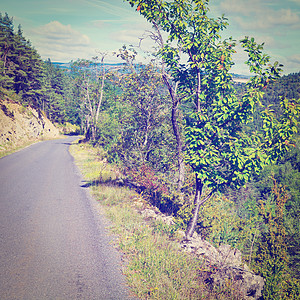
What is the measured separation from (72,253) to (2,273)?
1.42 m

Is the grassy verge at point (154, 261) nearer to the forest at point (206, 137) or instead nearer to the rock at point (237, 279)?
the rock at point (237, 279)

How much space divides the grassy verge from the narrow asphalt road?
1.15ft

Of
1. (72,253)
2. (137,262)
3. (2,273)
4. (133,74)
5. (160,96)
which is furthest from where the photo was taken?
(160,96)

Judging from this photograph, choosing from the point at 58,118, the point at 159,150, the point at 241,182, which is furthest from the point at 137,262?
the point at 58,118

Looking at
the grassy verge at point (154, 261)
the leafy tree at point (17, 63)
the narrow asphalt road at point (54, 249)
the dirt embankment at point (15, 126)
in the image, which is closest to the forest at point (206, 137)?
the grassy verge at point (154, 261)

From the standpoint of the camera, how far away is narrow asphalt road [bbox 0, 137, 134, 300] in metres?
3.89

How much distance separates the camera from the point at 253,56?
5.16 m

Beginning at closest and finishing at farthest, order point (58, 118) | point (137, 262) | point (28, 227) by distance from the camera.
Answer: point (137, 262)
point (28, 227)
point (58, 118)

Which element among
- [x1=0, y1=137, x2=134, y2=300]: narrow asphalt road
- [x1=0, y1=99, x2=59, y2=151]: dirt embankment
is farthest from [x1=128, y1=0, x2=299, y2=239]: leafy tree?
[x1=0, y1=99, x2=59, y2=151]: dirt embankment

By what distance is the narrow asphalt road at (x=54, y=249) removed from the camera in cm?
389

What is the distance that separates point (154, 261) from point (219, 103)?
4372 mm

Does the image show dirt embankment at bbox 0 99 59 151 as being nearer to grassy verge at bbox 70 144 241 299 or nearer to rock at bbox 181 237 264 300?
grassy verge at bbox 70 144 241 299

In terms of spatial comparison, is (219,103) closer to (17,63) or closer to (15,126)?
(15,126)

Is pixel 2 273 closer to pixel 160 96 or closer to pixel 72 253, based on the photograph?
pixel 72 253
